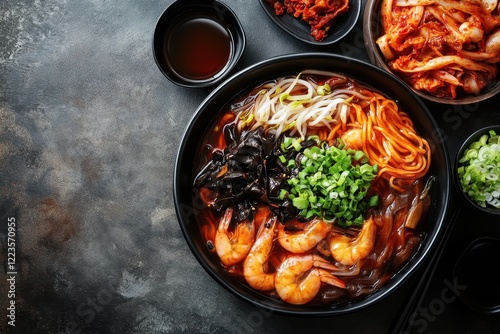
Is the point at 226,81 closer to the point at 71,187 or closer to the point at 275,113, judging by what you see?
the point at 275,113

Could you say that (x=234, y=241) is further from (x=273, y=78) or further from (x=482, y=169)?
(x=482, y=169)

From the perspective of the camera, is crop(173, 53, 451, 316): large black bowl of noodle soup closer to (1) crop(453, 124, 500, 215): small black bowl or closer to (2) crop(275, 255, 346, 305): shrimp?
(2) crop(275, 255, 346, 305): shrimp

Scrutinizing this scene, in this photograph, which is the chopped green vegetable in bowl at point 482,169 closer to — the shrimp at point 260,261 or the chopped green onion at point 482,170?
the chopped green onion at point 482,170

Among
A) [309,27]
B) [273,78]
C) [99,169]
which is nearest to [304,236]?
[273,78]

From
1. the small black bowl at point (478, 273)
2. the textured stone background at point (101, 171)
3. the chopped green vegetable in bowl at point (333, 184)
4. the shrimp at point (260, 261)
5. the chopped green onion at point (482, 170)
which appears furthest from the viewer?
the textured stone background at point (101, 171)

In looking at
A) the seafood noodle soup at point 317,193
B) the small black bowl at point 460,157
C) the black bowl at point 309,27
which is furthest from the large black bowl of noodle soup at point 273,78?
the black bowl at point 309,27

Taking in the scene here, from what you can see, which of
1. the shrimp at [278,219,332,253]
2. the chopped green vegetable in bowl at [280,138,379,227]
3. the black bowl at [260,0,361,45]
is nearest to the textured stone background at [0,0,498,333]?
the black bowl at [260,0,361,45]
